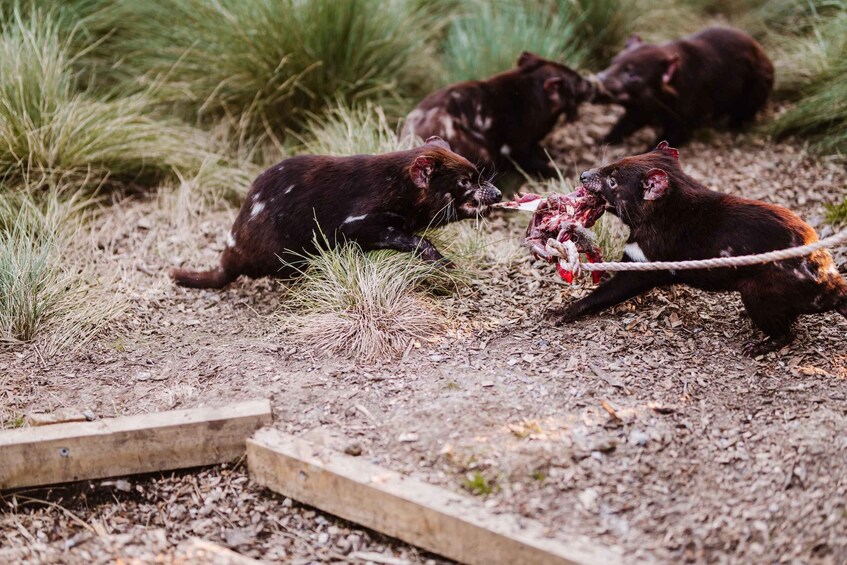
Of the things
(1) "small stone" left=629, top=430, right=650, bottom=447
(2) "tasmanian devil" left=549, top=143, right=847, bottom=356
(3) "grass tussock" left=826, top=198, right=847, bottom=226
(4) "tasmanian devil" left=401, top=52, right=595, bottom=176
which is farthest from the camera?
(4) "tasmanian devil" left=401, top=52, right=595, bottom=176

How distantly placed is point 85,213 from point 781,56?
4.76m

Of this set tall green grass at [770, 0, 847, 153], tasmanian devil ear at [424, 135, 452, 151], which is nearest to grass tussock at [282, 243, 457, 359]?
tasmanian devil ear at [424, 135, 452, 151]

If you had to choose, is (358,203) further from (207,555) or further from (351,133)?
(207,555)

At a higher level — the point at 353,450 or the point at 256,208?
the point at 256,208

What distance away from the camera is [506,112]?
17.1 feet

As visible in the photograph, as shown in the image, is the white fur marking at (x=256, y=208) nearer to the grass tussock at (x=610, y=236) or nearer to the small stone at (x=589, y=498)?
the grass tussock at (x=610, y=236)

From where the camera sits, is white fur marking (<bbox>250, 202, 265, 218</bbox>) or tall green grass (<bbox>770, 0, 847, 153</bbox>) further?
tall green grass (<bbox>770, 0, 847, 153</bbox>)

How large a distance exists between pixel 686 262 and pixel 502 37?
119 inches

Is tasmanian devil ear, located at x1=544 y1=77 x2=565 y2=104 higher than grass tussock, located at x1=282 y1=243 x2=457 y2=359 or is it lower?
higher

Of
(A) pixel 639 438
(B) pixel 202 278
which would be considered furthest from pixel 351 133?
(A) pixel 639 438

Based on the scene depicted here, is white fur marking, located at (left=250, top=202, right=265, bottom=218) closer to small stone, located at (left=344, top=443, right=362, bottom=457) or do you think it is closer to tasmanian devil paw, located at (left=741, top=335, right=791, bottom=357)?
small stone, located at (left=344, top=443, right=362, bottom=457)

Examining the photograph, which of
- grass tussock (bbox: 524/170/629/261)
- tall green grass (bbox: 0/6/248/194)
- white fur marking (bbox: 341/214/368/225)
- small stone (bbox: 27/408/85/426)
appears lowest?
grass tussock (bbox: 524/170/629/261)

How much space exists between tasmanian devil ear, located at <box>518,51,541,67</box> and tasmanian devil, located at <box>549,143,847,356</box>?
1.84 m

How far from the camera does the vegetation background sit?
13.4ft
